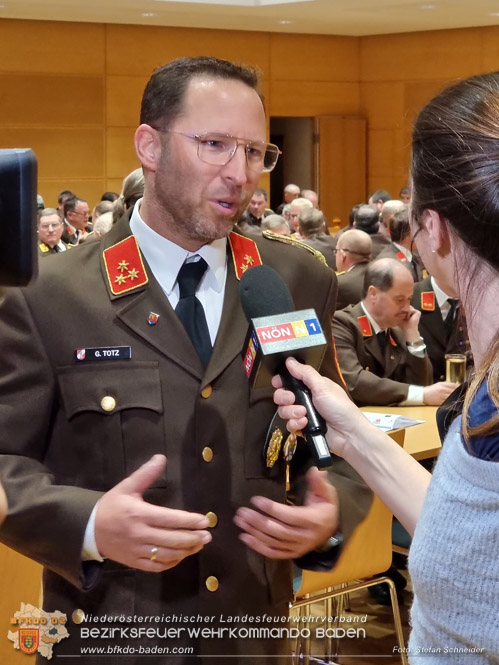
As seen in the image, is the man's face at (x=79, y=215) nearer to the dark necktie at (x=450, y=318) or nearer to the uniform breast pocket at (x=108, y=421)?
the dark necktie at (x=450, y=318)

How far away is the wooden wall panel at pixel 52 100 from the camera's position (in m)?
14.5

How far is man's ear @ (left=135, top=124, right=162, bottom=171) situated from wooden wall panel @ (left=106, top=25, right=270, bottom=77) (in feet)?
43.6

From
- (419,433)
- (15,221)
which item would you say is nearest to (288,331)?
(15,221)

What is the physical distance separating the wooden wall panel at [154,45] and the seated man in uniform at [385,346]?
34.0ft

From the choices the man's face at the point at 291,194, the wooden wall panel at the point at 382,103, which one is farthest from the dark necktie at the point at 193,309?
the wooden wall panel at the point at 382,103

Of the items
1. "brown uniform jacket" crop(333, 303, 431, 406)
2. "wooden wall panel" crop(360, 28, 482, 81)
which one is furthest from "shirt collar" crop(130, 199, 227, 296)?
"wooden wall panel" crop(360, 28, 482, 81)

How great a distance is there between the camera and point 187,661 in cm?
178

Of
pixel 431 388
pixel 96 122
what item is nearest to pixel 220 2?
pixel 96 122

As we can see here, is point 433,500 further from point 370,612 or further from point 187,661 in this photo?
point 370,612

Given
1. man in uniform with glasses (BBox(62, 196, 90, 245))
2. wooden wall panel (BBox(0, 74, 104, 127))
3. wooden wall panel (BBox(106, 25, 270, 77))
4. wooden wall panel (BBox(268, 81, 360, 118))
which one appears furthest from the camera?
wooden wall panel (BBox(268, 81, 360, 118))

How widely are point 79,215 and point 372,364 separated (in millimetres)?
6955

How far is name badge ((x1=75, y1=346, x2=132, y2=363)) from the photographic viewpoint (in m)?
1.79

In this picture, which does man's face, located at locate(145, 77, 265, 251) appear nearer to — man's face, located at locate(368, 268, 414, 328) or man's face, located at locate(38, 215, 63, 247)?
man's face, located at locate(368, 268, 414, 328)

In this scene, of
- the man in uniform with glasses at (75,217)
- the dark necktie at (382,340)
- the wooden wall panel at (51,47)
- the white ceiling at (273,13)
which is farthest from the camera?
the wooden wall panel at (51,47)
